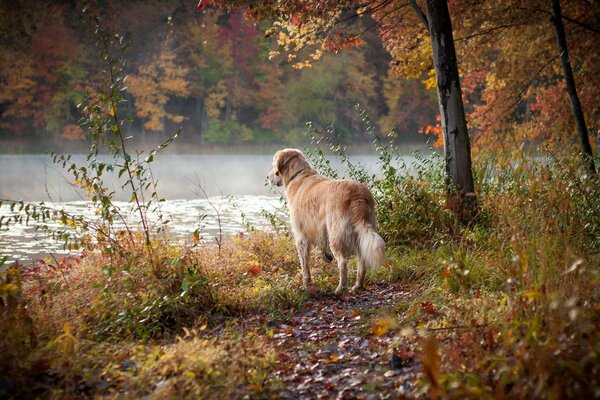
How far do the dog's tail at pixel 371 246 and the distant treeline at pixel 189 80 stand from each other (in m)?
29.0

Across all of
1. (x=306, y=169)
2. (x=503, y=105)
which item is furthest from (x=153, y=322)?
(x=503, y=105)

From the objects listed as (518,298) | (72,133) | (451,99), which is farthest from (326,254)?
(72,133)

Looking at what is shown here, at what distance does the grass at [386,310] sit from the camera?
3.18m

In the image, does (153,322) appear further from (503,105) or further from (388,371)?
(503,105)

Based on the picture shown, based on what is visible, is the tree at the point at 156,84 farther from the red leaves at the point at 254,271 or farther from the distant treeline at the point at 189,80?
the red leaves at the point at 254,271

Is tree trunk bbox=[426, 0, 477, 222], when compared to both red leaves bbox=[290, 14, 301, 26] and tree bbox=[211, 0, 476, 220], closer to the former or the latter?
tree bbox=[211, 0, 476, 220]

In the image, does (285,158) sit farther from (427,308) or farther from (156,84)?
(156,84)

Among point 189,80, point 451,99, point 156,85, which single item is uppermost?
point 189,80

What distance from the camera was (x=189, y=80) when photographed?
4316 cm

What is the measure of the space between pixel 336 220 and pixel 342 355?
78.2 inches

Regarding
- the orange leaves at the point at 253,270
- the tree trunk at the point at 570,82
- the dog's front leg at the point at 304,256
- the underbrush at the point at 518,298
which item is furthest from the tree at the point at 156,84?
the underbrush at the point at 518,298

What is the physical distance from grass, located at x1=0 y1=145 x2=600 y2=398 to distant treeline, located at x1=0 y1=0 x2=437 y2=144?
27805 millimetres

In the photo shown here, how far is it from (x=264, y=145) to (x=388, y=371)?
40.5 metres

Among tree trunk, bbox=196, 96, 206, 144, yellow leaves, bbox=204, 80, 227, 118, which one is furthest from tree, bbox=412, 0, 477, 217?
tree trunk, bbox=196, 96, 206, 144
